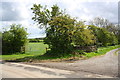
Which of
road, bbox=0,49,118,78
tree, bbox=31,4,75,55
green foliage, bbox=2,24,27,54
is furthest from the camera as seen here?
green foliage, bbox=2,24,27,54

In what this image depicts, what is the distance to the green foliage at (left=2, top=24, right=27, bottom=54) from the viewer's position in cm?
2245

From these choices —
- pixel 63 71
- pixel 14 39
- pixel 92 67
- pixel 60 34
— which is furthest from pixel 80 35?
pixel 14 39

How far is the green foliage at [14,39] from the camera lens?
73.7ft

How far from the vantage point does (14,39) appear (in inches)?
885

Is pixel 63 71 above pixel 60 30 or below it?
below

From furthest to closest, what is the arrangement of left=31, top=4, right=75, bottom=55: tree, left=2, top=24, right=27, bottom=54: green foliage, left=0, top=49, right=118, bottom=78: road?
left=2, top=24, right=27, bottom=54: green foliage, left=31, top=4, right=75, bottom=55: tree, left=0, top=49, right=118, bottom=78: road

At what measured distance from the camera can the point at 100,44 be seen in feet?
129

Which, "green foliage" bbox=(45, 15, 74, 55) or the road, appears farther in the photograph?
"green foliage" bbox=(45, 15, 74, 55)

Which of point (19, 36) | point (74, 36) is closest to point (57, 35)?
point (74, 36)

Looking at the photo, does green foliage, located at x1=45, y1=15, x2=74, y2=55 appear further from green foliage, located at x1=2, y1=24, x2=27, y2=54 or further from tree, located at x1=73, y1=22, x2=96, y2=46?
green foliage, located at x1=2, y1=24, x2=27, y2=54

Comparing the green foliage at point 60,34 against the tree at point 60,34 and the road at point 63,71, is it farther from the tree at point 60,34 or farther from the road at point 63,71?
the road at point 63,71

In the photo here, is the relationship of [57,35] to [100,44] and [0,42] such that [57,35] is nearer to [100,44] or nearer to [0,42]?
[0,42]

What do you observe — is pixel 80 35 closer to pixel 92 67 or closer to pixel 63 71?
pixel 92 67

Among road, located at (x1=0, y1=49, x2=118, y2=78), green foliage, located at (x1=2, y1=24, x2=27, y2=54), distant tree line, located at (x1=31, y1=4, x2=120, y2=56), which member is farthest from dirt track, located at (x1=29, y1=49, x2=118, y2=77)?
green foliage, located at (x1=2, y1=24, x2=27, y2=54)
